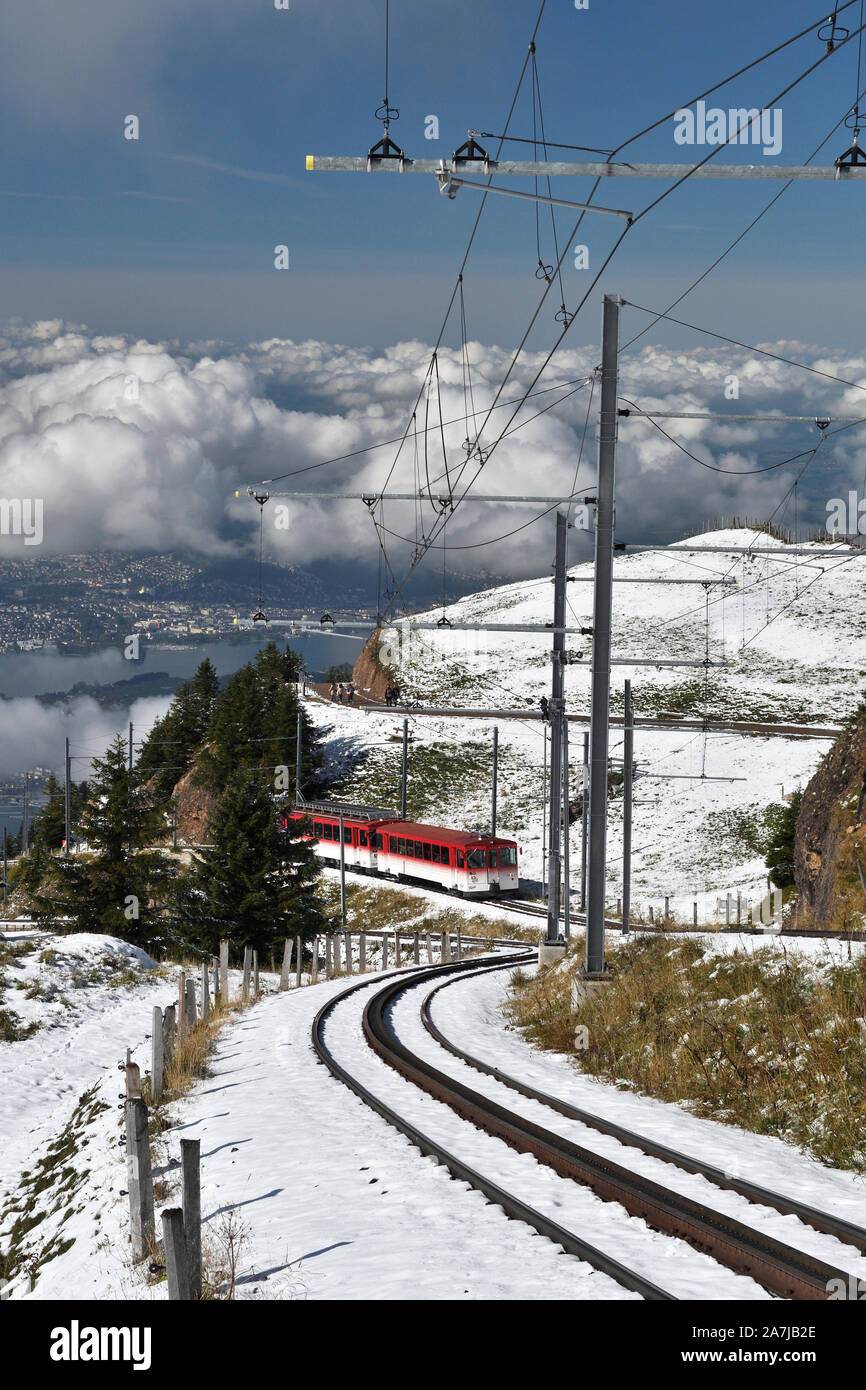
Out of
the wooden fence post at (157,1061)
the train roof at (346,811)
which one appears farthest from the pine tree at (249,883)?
the wooden fence post at (157,1061)

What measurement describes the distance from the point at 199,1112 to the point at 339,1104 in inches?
63.2

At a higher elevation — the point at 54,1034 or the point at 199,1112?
the point at 199,1112

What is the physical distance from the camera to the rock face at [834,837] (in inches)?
1014

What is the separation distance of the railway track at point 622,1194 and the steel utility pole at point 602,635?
276cm

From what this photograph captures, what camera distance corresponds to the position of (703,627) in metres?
113

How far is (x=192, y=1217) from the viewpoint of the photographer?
714 centimetres

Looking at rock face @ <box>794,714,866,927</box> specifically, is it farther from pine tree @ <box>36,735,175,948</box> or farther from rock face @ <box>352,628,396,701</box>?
rock face @ <box>352,628,396,701</box>

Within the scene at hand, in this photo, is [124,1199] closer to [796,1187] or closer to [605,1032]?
[796,1187]

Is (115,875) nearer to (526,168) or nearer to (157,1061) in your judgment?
(157,1061)

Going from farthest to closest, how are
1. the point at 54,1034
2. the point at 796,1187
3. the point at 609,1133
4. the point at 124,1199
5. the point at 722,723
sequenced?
the point at 722,723
the point at 54,1034
the point at 609,1133
the point at 124,1199
the point at 796,1187

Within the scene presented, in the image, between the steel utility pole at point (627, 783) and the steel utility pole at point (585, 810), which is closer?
the steel utility pole at point (585, 810)

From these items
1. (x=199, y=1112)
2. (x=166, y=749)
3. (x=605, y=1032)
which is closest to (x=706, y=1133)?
(x=605, y=1032)

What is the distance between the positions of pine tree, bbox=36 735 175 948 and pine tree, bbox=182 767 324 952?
4.69 meters

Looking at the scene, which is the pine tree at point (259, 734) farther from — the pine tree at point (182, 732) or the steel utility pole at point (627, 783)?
the steel utility pole at point (627, 783)
